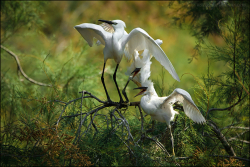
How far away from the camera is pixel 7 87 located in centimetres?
211

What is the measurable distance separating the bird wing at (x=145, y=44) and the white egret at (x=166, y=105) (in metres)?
0.12

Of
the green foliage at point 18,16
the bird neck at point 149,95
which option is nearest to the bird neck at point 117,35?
the bird neck at point 149,95

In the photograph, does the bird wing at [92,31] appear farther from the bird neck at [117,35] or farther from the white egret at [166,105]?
the white egret at [166,105]

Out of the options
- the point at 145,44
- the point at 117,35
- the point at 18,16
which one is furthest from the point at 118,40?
the point at 18,16

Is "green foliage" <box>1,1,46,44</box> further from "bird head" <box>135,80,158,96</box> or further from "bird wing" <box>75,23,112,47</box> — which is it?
"bird head" <box>135,80,158,96</box>

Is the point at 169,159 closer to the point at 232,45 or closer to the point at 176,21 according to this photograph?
the point at 232,45

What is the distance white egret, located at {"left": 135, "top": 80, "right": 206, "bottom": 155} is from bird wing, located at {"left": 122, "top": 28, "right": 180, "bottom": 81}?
0.12 meters

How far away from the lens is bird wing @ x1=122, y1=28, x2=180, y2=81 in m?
1.07

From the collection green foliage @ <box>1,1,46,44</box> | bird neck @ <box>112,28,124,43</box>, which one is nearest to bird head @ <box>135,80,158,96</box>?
bird neck @ <box>112,28,124,43</box>

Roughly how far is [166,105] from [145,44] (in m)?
0.30

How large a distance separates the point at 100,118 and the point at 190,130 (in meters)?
0.47

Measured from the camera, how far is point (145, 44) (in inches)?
46.7

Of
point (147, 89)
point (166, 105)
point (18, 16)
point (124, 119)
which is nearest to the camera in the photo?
point (124, 119)

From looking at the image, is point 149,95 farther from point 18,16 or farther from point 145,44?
point 18,16
